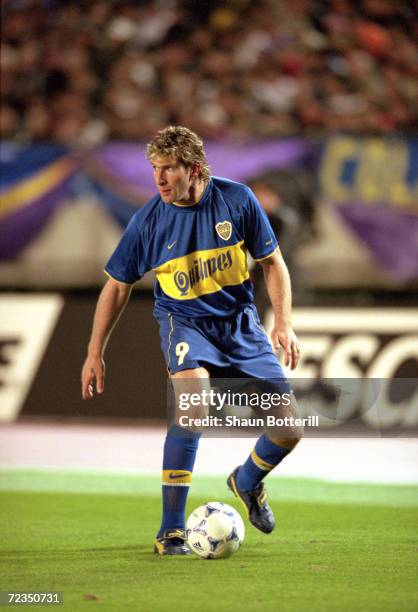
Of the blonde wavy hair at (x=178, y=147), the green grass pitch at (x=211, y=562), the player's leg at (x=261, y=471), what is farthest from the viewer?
the player's leg at (x=261, y=471)

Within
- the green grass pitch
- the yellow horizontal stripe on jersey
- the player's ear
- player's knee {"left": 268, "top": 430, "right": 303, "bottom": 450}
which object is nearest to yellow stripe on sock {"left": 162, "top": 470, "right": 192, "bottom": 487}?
the green grass pitch

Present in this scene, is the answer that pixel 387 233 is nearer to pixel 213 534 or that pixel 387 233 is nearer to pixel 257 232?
pixel 257 232

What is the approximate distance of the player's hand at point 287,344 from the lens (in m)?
5.02

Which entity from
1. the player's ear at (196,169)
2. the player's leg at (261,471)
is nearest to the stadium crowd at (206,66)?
the player's ear at (196,169)

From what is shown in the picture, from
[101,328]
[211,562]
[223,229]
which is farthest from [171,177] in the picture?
[211,562]

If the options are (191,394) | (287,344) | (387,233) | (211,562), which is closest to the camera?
(211,562)

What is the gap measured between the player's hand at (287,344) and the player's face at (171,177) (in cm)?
78

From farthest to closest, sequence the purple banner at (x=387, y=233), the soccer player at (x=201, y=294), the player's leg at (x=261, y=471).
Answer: the purple banner at (x=387, y=233)
the player's leg at (x=261, y=471)
the soccer player at (x=201, y=294)

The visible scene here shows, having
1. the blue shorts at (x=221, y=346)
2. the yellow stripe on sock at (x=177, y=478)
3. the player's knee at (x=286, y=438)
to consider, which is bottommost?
the yellow stripe on sock at (x=177, y=478)

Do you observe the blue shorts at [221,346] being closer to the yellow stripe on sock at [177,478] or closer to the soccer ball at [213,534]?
the yellow stripe on sock at [177,478]

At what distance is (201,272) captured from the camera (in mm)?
5172

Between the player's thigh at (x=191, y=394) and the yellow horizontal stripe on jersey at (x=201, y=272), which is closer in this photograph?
the player's thigh at (x=191, y=394)

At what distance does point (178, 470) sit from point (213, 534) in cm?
36

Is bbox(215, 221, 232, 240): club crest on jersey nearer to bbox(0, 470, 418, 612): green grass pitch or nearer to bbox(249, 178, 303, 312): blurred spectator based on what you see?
bbox(0, 470, 418, 612): green grass pitch
